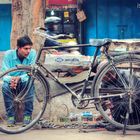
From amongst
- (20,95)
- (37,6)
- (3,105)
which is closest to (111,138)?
(20,95)

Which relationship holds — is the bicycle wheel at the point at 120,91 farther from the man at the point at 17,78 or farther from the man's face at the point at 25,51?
the man's face at the point at 25,51

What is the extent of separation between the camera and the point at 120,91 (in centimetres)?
574

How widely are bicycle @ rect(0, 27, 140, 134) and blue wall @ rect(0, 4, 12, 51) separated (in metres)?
9.51

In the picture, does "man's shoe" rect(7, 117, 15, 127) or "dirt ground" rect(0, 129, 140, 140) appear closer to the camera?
"dirt ground" rect(0, 129, 140, 140)

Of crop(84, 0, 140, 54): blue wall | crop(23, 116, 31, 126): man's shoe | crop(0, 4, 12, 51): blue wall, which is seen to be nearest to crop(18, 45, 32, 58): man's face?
crop(23, 116, 31, 126): man's shoe

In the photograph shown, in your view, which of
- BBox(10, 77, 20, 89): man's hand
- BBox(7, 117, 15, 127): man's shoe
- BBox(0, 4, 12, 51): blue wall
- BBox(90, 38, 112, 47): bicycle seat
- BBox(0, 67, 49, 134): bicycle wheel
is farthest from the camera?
BBox(0, 4, 12, 51): blue wall

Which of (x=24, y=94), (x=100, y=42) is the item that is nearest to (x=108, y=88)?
(x=100, y=42)

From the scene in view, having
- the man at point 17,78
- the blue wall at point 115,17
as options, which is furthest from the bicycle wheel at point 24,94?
the blue wall at point 115,17

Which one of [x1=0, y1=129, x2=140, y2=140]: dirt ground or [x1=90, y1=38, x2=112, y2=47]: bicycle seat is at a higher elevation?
[x1=90, y1=38, x2=112, y2=47]: bicycle seat

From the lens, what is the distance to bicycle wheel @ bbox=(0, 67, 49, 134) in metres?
5.79

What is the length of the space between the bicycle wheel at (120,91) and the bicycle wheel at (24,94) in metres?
0.67

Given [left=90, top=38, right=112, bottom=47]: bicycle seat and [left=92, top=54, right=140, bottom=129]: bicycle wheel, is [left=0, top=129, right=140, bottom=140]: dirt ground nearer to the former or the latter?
[left=92, top=54, right=140, bottom=129]: bicycle wheel

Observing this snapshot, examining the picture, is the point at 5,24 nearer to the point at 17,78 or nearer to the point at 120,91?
the point at 17,78

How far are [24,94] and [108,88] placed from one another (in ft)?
3.35
